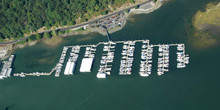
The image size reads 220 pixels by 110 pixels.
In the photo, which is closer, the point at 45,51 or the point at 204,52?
the point at 204,52

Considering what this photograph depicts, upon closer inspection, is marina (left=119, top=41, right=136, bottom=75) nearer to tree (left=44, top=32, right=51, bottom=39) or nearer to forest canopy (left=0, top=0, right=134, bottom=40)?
forest canopy (left=0, top=0, right=134, bottom=40)

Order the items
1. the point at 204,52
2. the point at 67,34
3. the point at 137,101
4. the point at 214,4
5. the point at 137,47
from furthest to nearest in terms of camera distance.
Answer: the point at 67,34
the point at 214,4
the point at 137,47
the point at 204,52
the point at 137,101

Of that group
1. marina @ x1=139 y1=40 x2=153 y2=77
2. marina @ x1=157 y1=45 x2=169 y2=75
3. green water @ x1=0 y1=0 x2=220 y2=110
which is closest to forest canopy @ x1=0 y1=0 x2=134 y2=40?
green water @ x1=0 y1=0 x2=220 y2=110

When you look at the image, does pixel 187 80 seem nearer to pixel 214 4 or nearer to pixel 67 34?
pixel 214 4

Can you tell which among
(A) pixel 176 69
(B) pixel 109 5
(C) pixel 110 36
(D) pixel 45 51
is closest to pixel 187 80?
(A) pixel 176 69

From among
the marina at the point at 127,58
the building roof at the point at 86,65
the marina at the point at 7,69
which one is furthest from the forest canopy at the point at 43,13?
the building roof at the point at 86,65

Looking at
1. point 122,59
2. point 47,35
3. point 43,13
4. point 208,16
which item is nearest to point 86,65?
point 122,59
